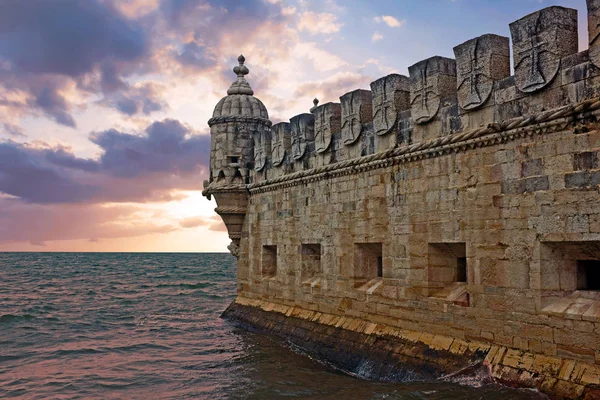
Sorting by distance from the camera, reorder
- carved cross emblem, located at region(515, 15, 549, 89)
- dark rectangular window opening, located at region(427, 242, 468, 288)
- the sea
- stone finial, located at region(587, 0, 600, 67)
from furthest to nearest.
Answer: dark rectangular window opening, located at region(427, 242, 468, 288), the sea, carved cross emblem, located at region(515, 15, 549, 89), stone finial, located at region(587, 0, 600, 67)

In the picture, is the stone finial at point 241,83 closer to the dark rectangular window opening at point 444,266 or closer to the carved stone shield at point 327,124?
the carved stone shield at point 327,124

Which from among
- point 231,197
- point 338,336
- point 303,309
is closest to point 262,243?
point 231,197

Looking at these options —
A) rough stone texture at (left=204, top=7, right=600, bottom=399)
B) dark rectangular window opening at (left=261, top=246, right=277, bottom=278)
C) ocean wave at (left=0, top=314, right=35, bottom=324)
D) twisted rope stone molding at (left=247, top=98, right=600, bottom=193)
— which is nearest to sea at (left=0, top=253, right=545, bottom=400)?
ocean wave at (left=0, top=314, right=35, bottom=324)

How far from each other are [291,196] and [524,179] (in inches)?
274

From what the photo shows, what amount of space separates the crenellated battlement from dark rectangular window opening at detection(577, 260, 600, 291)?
6.98 ft

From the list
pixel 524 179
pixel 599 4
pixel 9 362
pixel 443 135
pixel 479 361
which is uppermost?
pixel 599 4

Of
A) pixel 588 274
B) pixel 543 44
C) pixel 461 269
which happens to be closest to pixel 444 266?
pixel 461 269

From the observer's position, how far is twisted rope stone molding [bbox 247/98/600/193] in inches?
298

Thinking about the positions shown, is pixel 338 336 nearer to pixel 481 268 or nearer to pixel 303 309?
pixel 303 309

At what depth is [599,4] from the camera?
289 inches

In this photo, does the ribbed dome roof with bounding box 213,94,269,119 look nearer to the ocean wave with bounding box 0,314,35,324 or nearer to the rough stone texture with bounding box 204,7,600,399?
the rough stone texture with bounding box 204,7,600,399

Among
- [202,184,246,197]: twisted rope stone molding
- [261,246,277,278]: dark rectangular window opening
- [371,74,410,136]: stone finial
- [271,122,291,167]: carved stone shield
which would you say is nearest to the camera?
[371,74,410,136]: stone finial

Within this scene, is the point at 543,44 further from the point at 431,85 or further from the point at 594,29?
the point at 431,85

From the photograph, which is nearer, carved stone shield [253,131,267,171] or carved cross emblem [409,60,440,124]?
carved cross emblem [409,60,440,124]
